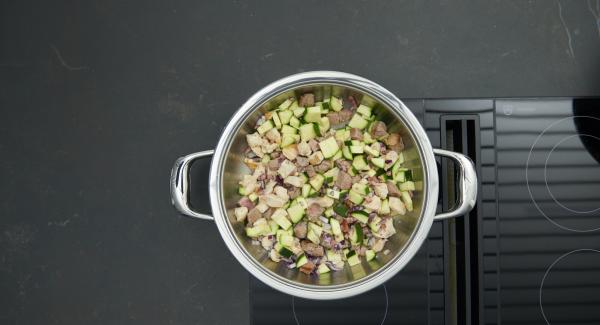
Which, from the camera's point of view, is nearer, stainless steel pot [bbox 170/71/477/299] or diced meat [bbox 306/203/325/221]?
stainless steel pot [bbox 170/71/477/299]

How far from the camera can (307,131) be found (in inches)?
34.5

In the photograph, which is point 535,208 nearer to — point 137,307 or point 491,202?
point 491,202

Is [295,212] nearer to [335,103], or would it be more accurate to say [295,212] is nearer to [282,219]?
[282,219]

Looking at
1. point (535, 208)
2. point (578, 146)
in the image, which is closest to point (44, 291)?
point (535, 208)

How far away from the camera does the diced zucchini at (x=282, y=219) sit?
2.85 ft

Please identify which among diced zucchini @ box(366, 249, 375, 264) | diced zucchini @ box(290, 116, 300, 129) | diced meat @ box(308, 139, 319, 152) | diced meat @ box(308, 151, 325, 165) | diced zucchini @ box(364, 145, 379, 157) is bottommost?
diced zucchini @ box(366, 249, 375, 264)

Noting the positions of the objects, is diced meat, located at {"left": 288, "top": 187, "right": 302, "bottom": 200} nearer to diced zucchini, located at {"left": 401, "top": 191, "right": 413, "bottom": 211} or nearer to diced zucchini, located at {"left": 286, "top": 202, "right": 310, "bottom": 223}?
diced zucchini, located at {"left": 286, "top": 202, "right": 310, "bottom": 223}

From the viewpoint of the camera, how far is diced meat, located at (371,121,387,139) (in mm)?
873

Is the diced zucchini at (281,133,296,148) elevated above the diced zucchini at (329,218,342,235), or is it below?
above

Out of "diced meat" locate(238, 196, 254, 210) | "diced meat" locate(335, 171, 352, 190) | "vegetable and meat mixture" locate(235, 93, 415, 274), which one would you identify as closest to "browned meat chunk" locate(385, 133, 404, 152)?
"vegetable and meat mixture" locate(235, 93, 415, 274)

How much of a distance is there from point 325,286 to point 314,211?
0.15 m

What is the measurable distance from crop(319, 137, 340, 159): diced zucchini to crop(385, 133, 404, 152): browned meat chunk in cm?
11

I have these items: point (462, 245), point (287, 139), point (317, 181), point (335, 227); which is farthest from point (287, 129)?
point (462, 245)

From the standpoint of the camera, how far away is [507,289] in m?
0.95
